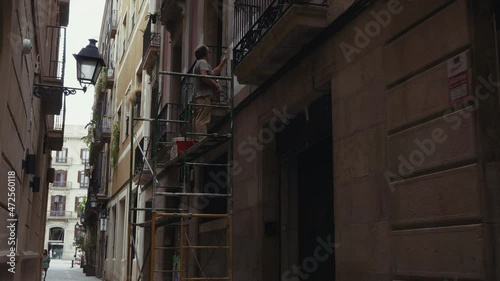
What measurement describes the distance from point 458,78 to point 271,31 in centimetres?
315

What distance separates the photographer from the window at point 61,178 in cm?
7700

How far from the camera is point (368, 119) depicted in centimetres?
560

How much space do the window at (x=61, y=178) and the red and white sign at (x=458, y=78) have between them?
77.7m

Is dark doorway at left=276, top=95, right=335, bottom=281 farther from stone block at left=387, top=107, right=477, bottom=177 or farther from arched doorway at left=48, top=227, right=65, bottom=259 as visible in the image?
arched doorway at left=48, top=227, right=65, bottom=259

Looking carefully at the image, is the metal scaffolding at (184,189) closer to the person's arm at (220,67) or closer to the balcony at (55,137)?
the person's arm at (220,67)

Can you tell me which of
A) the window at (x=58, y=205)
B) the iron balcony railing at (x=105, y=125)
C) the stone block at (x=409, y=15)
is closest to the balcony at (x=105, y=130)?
the iron balcony railing at (x=105, y=125)

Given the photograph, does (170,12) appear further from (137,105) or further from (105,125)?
(105,125)

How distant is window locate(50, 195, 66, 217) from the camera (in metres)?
76.6

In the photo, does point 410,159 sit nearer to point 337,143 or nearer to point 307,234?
point 337,143

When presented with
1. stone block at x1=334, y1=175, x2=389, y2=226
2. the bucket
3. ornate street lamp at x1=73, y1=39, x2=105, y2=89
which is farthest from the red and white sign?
the bucket

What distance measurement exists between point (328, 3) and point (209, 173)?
224 inches

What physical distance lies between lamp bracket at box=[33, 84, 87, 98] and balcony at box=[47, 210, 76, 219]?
70357 millimetres

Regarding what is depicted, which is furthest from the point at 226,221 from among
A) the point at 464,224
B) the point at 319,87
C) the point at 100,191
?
the point at 100,191

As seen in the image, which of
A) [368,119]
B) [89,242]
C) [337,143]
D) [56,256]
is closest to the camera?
[368,119]
